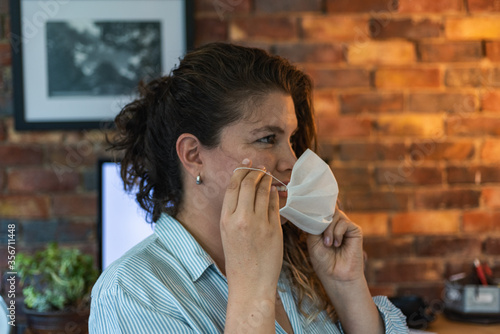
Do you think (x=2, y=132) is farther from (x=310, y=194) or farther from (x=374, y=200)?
(x=374, y=200)

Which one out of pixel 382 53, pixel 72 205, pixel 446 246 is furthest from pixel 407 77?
pixel 72 205

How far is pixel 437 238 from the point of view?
211 centimetres

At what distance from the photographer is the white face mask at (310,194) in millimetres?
1293

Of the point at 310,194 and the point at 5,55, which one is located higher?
the point at 5,55

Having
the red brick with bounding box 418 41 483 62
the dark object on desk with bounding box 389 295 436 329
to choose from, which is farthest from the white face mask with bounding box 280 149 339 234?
the red brick with bounding box 418 41 483 62

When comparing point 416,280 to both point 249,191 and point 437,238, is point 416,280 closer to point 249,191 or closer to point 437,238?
point 437,238

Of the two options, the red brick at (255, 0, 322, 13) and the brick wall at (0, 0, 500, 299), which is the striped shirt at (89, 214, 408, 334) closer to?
the brick wall at (0, 0, 500, 299)

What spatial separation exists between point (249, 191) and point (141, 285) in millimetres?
281

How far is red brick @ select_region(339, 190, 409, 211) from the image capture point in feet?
Result: 6.76

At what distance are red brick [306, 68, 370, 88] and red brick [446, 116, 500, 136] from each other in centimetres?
36

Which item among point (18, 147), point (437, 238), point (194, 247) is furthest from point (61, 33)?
point (437, 238)

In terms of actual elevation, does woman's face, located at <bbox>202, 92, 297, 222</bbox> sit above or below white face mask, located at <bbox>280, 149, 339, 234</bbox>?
above

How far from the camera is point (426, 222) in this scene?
2.10 meters

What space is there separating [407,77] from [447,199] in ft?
1.59
